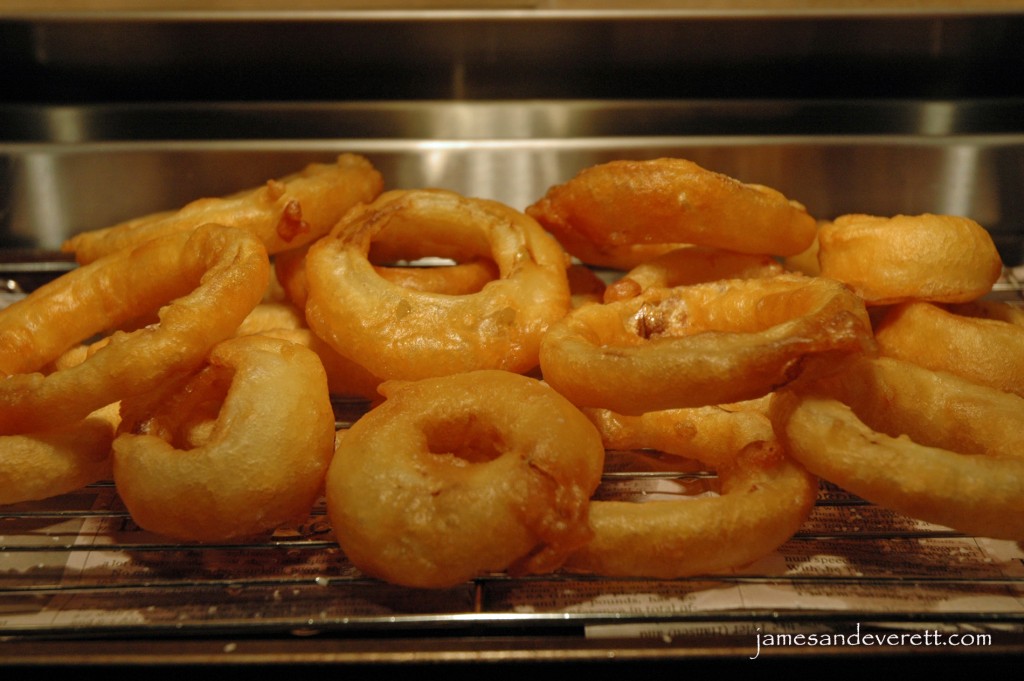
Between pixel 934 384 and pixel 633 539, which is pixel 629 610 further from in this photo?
pixel 934 384

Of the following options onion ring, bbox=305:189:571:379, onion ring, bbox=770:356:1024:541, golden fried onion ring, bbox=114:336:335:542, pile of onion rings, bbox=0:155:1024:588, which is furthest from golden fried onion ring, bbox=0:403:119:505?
onion ring, bbox=770:356:1024:541

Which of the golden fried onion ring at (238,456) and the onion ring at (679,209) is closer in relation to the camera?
the golden fried onion ring at (238,456)

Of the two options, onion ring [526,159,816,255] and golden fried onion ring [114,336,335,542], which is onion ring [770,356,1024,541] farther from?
golden fried onion ring [114,336,335,542]

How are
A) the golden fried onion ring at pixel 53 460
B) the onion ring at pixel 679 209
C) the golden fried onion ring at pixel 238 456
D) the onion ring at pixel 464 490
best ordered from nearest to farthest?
1. the onion ring at pixel 464 490
2. the golden fried onion ring at pixel 238 456
3. the golden fried onion ring at pixel 53 460
4. the onion ring at pixel 679 209

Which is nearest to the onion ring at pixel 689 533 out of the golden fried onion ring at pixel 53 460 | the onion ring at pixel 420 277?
the onion ring at pixel 420 277

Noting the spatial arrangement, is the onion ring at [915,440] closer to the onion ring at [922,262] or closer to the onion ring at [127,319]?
the onion ring at [922,262]
